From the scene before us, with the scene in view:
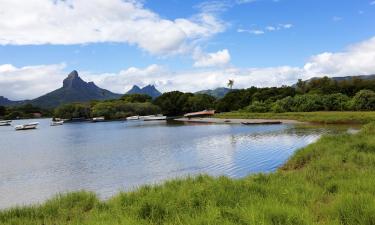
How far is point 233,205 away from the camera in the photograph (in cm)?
1009

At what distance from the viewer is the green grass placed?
822cm

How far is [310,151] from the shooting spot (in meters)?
23.4

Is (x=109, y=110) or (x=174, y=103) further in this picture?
(x=174, y=103)

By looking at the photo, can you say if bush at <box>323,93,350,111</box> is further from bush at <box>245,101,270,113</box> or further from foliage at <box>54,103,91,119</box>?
foliage at <box>54,103,91,119</box>

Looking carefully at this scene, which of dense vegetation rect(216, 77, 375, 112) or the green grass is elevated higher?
dense vegetation rect(216, 77, 375, 112)

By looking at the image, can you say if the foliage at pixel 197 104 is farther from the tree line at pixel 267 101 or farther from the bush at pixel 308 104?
the bush at pixel 308 104

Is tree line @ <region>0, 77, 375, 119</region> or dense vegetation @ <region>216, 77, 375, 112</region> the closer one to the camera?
dense vegetation @ <region>216, 77, 375, 112</region>

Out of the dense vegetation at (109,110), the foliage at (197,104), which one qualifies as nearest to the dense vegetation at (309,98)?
the foliage at (197,104)

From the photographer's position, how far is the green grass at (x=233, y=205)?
822 centimetres

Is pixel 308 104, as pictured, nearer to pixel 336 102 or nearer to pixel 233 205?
pixel 336 102

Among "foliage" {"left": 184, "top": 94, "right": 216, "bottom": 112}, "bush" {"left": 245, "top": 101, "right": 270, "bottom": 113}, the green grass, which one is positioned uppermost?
"foliage" {"left": 184, "top": 94, "right": 216, "bottom": 112}

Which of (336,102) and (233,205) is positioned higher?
(336,102)

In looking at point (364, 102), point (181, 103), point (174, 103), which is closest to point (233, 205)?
point (364, 102)

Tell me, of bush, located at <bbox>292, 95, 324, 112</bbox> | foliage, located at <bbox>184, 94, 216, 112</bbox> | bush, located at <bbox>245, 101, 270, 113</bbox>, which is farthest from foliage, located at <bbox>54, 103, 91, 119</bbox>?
bush, located at <bbox>292, 95, 324, 112</bbox>
